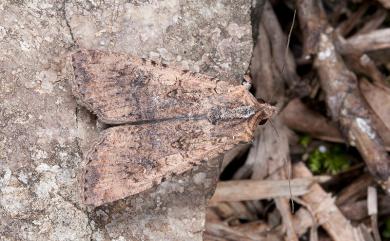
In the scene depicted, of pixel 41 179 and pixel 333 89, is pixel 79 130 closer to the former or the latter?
pixel 41 179

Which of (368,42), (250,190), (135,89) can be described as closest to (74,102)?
(135,89)

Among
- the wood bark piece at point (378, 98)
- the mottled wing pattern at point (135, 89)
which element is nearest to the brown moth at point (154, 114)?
the mottled wing pattern at point (135, 89)

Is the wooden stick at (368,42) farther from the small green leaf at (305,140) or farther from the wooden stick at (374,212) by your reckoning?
the wooden stick at (374,212)

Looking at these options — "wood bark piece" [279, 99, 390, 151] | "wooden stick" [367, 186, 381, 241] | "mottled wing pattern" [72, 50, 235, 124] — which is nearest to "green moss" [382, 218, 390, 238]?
"wooden stick" [367, 186, 381, 241]

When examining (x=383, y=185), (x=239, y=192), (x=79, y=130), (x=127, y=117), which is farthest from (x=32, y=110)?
(x=383, y=185)

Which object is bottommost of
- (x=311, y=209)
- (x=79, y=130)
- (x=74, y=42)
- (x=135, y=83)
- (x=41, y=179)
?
(x=311, y=209)
